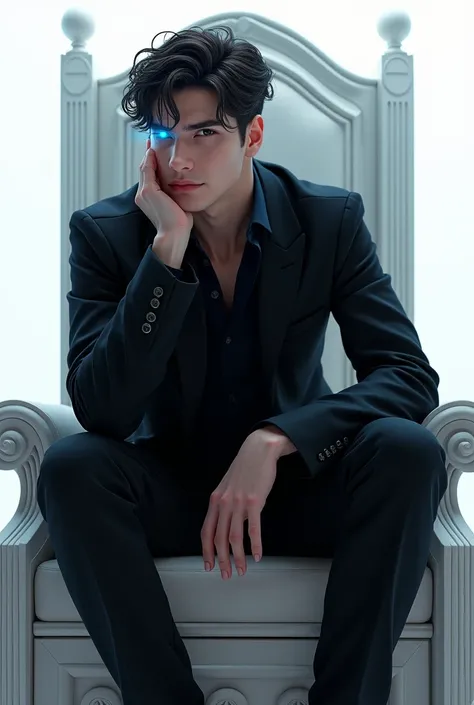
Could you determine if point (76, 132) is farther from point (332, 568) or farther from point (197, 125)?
point (332, 568)

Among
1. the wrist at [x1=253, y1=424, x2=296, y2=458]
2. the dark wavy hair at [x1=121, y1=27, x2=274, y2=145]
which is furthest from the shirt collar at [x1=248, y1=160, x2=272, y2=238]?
the wrist at [x1=253, y1=424, x2=296, y2=458]

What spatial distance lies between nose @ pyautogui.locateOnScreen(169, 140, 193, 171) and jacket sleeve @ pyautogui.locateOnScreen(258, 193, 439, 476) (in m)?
0.30

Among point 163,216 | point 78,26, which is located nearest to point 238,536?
point 163,216

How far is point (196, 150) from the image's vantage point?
145cm

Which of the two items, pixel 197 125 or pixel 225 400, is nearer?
pixel 197 125

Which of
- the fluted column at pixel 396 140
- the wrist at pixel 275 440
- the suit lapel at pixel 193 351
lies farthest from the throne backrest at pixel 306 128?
the wrist at pixel 275 440

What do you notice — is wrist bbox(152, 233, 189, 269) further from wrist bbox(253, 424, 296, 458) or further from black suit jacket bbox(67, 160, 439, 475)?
wrist bbox(253, 424, 296, 458)

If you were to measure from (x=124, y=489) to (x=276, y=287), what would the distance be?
415 mm

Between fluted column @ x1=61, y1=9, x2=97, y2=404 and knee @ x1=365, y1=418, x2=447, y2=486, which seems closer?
knee @ x1=365, y1=418, x2=447, y2=486

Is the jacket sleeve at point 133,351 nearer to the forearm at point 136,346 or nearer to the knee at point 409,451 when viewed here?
the forearm at point 136,346

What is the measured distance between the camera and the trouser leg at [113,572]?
127 cm

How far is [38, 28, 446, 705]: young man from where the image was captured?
50.4 inches

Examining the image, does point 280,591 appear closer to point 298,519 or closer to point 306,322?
point 298,519

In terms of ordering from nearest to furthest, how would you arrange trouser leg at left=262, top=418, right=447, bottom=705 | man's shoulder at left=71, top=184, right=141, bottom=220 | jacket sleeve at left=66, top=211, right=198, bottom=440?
1. trouser leg at left=262, top=418, right=447, bottom=705
2. jacket sleeve at left=66, top=211, right=198, bottom=440
3. man's shoulder at left=71, top=184, right=141, bottom=220
